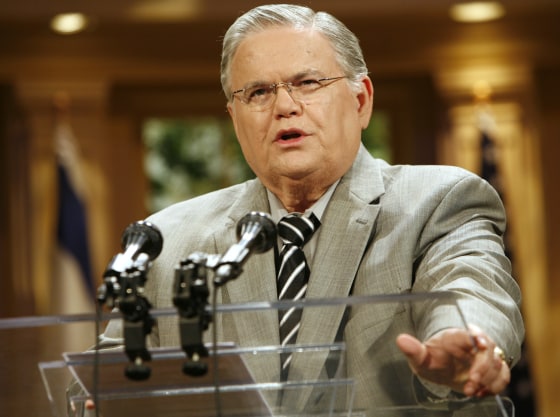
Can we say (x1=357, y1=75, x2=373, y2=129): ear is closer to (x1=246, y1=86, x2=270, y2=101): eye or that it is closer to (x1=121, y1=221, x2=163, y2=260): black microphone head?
(x1=246, y1=86, x2=270, y2=101): eye

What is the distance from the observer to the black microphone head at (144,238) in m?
2.03

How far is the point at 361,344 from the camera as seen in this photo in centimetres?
196

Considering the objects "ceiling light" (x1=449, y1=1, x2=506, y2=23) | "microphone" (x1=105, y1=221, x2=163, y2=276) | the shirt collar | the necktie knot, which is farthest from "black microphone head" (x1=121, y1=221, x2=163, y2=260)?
"ceiling light" (x1=449, y1=1, x2=506, y2=23)

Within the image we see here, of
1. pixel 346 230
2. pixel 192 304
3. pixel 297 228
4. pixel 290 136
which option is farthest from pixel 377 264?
pixel 192 304

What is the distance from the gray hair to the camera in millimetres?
2809

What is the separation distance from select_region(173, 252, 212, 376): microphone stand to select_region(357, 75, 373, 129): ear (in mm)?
1184

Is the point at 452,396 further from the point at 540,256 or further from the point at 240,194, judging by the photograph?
the point at 540,256

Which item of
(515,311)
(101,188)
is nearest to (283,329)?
(515,311)

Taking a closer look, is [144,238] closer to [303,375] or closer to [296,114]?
[303,375]

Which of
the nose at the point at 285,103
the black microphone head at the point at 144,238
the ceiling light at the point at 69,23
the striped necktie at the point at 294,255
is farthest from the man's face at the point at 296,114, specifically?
the ceiling light at the point at 69,23

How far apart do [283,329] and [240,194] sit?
82cm

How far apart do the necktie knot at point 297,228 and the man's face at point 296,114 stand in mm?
100

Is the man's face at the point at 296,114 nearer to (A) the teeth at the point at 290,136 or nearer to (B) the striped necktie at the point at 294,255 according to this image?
(A) the teeth at the point at 290,136

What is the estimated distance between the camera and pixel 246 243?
6.36 ft
